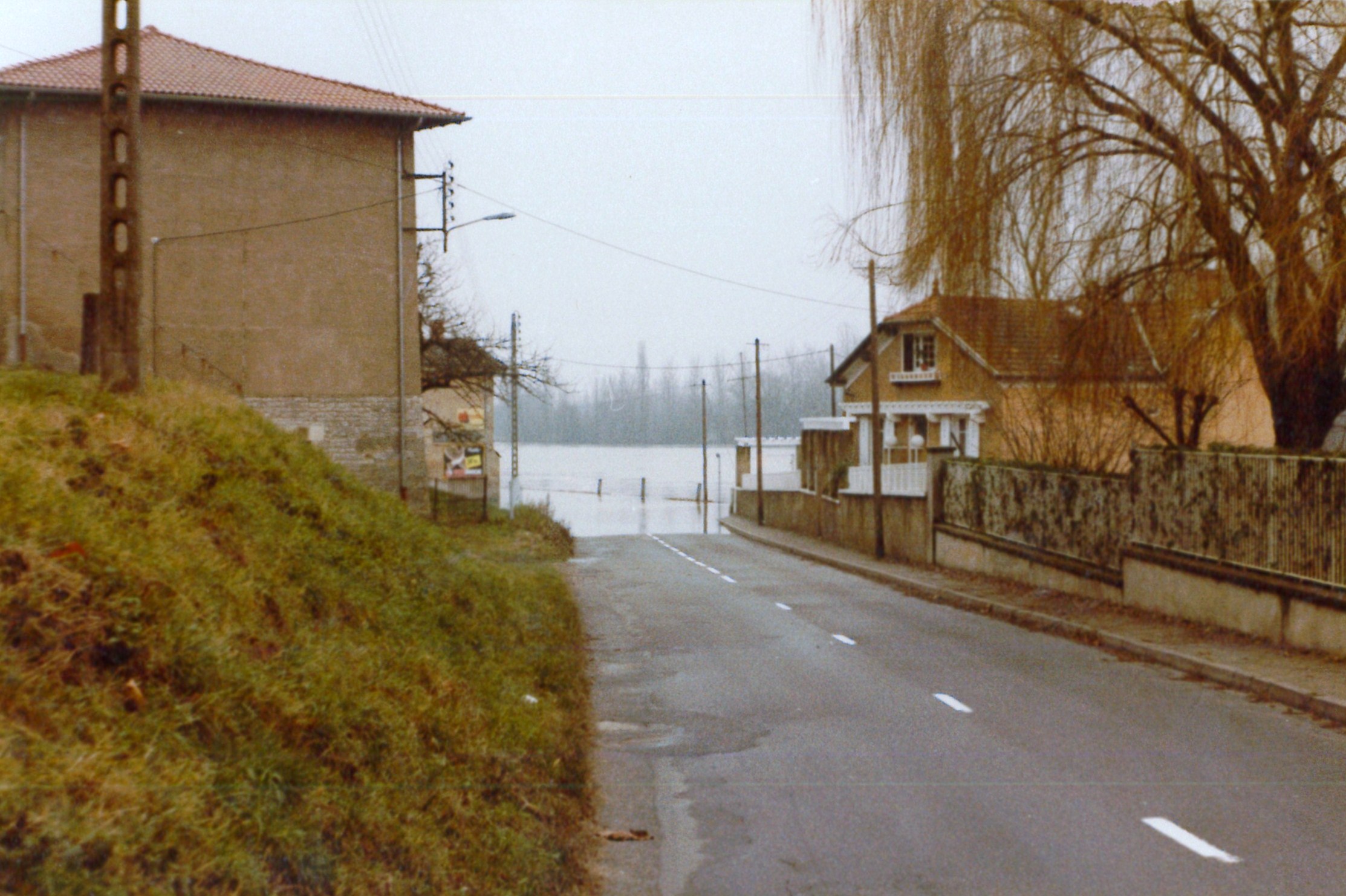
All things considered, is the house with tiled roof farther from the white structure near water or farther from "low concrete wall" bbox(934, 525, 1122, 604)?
the white structure near water

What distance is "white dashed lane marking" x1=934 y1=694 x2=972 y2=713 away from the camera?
9.76 m

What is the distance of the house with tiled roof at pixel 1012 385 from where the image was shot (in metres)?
14.6

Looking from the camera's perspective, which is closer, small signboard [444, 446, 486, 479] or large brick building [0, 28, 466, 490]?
large brick building [0, 28, 466, 490]

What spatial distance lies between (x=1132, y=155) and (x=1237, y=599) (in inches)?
201

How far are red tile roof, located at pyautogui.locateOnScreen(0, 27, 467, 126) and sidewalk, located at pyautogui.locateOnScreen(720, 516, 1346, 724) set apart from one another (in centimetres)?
1603

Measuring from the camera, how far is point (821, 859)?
237 inches

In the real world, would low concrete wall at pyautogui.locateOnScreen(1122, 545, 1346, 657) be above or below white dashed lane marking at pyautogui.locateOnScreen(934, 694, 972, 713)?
above

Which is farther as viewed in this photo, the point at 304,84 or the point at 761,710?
the point at 304,84

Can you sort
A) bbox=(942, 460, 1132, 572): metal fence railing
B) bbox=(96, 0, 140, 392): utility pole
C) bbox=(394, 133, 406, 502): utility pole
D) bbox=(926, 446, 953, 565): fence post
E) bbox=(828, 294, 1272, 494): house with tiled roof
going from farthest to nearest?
bbox=(394, 133, 406, 502): utility pole < bbox=(926, 446, 953, 565): fence post < bbox=(942, 460, 1132, 572): metal fence railing < bbox=(828, 294, 1272, 494): house with tiled roof < bbox=(96, 0, 140, 392): utility pole

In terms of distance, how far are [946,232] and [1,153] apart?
71.9ft

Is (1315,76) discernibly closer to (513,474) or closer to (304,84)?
(304,84)

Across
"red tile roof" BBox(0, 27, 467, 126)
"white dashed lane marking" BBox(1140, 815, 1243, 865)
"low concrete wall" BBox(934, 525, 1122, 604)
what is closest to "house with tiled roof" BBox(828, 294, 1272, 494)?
"low concrete wall" BBox(934, 525, 1122, 604)

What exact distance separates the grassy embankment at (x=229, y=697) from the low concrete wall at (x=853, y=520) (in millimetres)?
19711

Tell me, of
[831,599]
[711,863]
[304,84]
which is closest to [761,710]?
[711,863]
